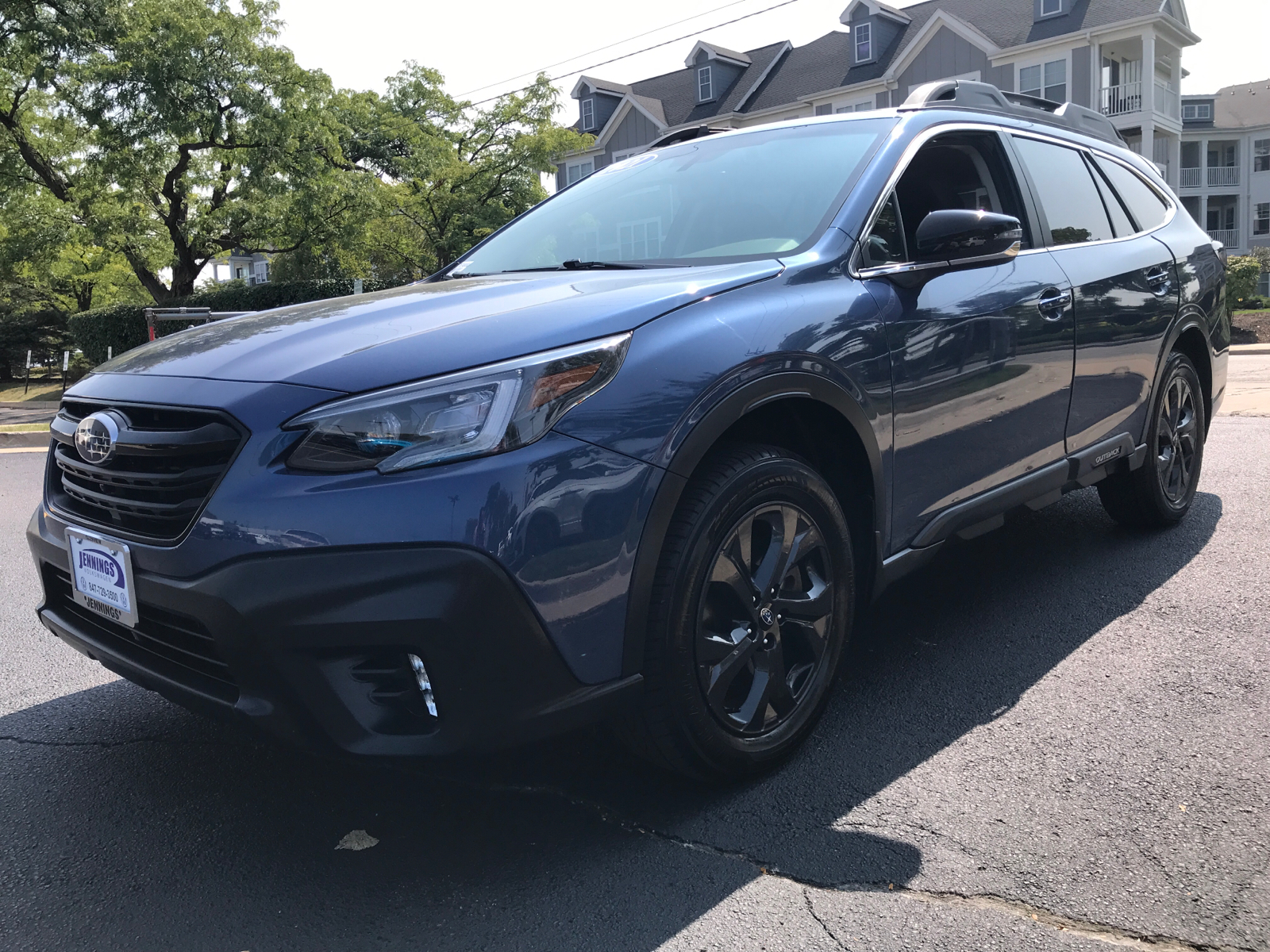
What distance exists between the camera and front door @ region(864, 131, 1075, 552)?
296 cm

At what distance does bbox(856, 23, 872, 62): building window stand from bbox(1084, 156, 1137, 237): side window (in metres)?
32.8

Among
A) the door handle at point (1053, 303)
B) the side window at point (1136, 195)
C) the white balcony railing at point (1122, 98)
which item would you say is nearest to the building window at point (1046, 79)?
the white balcony railing at point (1122, 98)

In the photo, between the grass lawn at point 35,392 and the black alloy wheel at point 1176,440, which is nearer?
the black alloy wheel at point 1176,440

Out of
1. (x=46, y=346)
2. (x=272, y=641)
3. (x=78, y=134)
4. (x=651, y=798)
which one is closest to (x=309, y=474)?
(x=272, y=641)

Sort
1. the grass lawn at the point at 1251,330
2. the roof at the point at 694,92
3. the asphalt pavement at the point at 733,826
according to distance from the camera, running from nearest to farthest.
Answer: the asphalt pavement at the point at 733,826, the grass lawn at the point at 1251,330, the roof at the point at 694,92

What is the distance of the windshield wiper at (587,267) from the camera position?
10.0 feet

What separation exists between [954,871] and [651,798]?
745 millimetres

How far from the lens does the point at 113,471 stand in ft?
7.63

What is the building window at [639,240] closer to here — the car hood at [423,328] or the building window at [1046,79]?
the car hood at [423,328]

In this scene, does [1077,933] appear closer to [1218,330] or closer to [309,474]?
[309,474]

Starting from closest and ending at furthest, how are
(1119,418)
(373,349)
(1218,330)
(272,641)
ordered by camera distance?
(272,641) < (373,349) < (1119,418) < (1218,330)

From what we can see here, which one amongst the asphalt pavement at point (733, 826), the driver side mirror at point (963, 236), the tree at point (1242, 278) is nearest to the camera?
the asphalt pavement at point (733, 826)

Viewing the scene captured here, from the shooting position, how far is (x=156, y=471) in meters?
2.24

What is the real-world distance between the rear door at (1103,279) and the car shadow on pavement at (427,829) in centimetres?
112
